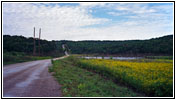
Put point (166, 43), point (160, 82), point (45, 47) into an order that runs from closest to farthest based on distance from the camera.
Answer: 1. point (160, 82)
2. point (166, 43)
3. point (45, 47)

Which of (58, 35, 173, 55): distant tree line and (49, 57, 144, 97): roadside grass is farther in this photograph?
(58, 35, 173, 55): distant tree line

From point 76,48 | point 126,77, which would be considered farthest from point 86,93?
point 76,48

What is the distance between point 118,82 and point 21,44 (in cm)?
4729

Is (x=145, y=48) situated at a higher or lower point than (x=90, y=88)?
higher

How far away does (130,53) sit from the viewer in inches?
2714

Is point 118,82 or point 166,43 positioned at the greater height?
point 166,43

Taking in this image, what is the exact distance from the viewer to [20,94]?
26.9ft

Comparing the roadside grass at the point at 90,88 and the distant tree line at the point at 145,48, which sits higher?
the distant tree line at the point at 145,48

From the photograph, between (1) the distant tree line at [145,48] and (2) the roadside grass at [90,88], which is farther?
(1) the distant tree line at [145,48]

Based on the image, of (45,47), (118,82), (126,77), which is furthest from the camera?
(45,47)

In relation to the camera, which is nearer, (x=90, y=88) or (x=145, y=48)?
(x=90, y=88)

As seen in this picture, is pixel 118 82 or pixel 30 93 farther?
pixel 118 82

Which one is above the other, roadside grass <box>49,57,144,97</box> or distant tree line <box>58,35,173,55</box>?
distant tree line <box>58,35,173,55</box>

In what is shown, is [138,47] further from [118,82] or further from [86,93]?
[86,93]
